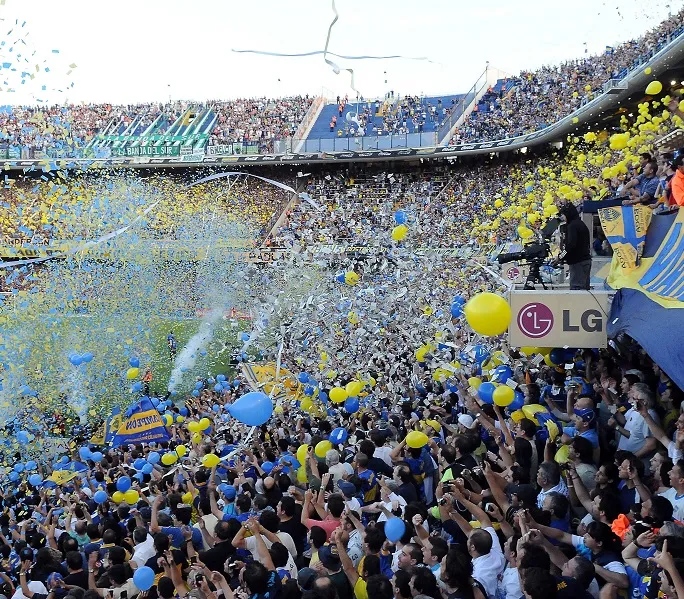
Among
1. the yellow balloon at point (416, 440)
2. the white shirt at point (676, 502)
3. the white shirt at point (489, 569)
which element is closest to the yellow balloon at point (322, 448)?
the yellow balloon at point (416, 440)

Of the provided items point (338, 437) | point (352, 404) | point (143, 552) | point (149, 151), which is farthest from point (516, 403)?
point (149, 151)

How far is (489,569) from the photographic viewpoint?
144 inches

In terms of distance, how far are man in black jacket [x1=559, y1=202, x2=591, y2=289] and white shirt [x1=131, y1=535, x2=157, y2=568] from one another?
389cm

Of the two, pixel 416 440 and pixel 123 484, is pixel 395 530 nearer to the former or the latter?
pixel 416 440

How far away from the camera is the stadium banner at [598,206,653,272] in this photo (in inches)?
234

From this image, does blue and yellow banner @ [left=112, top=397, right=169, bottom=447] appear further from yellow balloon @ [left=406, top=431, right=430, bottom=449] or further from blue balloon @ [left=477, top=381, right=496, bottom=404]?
yellow balloon @ [left=406, top=431, right=430, bottom=449]

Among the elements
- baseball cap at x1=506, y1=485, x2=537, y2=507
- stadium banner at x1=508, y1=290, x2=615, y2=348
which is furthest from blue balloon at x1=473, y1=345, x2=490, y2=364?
baseball cap at x1=506, y1=485, x2=537, y2=507

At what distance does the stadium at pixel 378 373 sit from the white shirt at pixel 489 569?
13 millimetres

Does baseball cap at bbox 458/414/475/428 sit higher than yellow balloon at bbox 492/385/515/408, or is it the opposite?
yellow balloon at bbox 492/385/515/408

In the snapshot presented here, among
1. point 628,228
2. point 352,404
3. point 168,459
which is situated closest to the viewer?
point 628,228

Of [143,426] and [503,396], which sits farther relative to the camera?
[143,426]

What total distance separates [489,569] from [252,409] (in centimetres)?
297

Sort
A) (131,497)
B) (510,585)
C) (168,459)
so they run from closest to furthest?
(510,585) → (131,497) → (168,459)

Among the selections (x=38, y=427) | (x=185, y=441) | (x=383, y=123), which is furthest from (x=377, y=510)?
(x=383, y=123)
